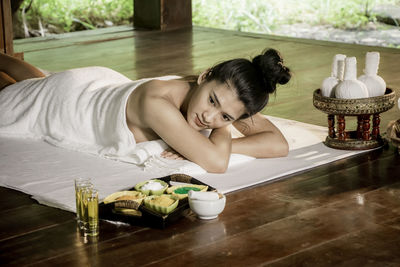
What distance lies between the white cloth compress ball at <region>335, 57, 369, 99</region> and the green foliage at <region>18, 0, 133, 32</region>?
14.4 feet

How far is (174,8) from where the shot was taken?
630cm

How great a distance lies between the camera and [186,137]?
8.20ft

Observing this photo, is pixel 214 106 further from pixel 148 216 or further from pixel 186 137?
pixel 148 216

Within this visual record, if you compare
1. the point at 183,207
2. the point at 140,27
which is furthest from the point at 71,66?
the point at 183,207

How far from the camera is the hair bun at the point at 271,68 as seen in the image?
246 centimetres

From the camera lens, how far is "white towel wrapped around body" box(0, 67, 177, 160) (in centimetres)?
280

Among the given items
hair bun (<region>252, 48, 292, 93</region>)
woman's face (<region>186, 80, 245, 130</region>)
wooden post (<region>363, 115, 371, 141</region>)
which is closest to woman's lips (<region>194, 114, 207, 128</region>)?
woman's face (<region>186, 80, 245, 130</region>)

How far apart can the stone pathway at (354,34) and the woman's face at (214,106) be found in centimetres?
349

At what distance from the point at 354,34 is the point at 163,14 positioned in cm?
165

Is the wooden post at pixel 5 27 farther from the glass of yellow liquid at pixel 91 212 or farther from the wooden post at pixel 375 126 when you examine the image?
the glass of yellow liquid at pixel 91 212

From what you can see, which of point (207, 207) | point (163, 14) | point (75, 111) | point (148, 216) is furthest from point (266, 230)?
point (163, 14)

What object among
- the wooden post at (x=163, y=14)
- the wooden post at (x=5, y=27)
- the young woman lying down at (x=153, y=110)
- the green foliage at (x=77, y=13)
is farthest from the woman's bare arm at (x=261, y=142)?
the green foliage at (x=77, y=13)

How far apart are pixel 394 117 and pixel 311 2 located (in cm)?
307

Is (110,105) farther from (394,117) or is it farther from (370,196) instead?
(394,117)
